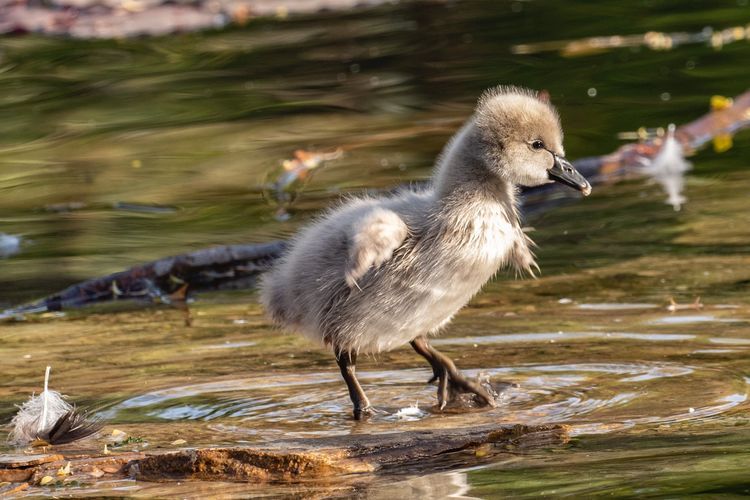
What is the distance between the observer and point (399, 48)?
41.0ft

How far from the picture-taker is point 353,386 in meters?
4.96

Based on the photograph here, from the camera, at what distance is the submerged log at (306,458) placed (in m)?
4.05

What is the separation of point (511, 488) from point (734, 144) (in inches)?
212

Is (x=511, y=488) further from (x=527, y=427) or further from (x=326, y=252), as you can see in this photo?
(x=326, y=252)

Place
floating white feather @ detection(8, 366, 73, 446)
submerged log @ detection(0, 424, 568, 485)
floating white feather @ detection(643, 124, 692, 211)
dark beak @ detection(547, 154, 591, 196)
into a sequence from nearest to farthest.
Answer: submerged log @ detection(0, 424, 568, 485), floating white feather @ detection(8, 366, 73, 446), dark beak @ detection(547, 154, 591, 196), floating white feather @ detection(643, 124, 692, 211)

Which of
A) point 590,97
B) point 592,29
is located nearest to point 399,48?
point 592,29

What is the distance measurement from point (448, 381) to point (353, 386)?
12.8 inches

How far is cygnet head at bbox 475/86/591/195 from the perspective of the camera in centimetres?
505

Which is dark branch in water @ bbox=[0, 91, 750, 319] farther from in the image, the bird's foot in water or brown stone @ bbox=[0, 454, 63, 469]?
brown stone @ bbox=[0, 454, 63, 469]

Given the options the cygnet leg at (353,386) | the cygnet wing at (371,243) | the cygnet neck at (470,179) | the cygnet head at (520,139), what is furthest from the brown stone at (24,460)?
the cygnet head at (520,139)

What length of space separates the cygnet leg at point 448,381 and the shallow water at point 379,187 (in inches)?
3.2

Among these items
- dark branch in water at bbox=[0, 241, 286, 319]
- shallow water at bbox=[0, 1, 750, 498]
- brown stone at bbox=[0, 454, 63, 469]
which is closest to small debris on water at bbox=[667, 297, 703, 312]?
shallow water at bbox=[0, 1, 750, 498]

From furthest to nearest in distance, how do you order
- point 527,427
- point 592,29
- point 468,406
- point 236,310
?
point 592,29 < point 236,310 < point 468,406 < point 527,427

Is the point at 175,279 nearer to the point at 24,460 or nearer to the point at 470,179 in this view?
the point at 470,179
